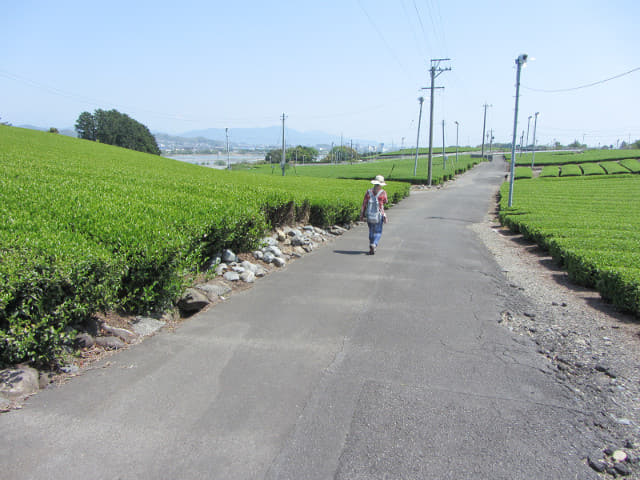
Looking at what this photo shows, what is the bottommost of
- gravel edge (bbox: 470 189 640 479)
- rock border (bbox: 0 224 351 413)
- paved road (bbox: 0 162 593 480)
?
gravel edge (bbox: 470 189 640 479)

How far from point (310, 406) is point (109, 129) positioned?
9941 cm

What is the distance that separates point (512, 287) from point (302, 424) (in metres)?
6.42

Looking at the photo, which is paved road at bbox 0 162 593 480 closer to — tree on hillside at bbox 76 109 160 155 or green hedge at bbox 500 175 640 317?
green hedge at bbox 500 175 640 317

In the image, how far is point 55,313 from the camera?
4.24 m

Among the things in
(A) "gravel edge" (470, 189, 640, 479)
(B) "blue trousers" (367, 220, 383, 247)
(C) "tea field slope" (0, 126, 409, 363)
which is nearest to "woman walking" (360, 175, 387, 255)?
(B) "blue trousers" (367, 220, 383, 247)

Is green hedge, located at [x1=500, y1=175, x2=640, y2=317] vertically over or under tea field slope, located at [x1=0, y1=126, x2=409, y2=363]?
under

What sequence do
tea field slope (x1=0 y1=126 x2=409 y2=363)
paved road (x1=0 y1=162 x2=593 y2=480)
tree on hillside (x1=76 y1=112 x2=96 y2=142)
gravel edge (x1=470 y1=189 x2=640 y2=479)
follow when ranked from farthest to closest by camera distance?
tree on hillside (x1=76 y1=112 x2=96 y2=142) → tea field slope (x1=0 y1=126 x2=409 y2=363) → gravel edge (x1=470 y1=189 x2=640 y2=479) → paved road (x1=0 y1=162 x2=593 y2=480)

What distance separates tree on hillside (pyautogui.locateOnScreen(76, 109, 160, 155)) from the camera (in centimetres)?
8962

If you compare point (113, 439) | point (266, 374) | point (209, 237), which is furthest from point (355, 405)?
point (209, 237)

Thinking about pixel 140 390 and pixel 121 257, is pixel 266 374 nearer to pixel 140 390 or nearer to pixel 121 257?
pixel 140 390

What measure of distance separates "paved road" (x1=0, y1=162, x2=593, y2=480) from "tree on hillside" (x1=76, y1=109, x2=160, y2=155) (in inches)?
3688

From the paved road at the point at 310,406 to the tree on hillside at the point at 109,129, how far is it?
93.7 meters

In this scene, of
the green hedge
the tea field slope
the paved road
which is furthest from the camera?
the green hedge

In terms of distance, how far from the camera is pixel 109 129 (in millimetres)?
89938
